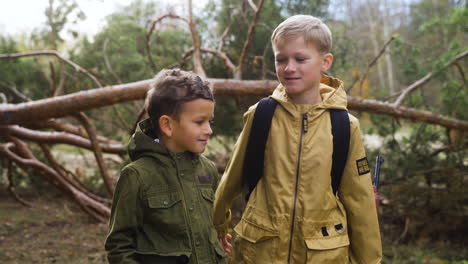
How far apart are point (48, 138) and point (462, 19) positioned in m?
5.39

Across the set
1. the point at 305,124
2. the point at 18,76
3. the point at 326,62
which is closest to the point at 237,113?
the point at 18,76

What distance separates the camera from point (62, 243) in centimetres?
506

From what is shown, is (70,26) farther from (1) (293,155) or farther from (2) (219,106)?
(1) (293,155)

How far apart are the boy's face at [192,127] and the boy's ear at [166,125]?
0.01 meters

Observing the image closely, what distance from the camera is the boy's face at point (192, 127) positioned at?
6.28ft

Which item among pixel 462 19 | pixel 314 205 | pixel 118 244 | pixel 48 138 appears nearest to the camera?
pixel 118 244

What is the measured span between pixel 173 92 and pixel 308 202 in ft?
2.51

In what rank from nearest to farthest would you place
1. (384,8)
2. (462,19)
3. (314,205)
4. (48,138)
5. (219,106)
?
(314,205) < (462,19) < (48,138) < (219,106) < (384,8)

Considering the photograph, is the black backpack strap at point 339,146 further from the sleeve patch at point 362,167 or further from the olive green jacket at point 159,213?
the olive green jacket at point 159,213

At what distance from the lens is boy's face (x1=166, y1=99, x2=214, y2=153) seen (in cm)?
191

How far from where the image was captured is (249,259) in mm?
2031

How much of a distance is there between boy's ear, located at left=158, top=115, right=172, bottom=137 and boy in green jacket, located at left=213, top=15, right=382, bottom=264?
0.38m

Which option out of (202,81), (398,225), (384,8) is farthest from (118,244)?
(384,8)

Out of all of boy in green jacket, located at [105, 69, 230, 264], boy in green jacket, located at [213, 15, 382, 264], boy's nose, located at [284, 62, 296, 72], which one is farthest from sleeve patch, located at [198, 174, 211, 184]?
boy's nose, located at [284, 62, 296, 72]
